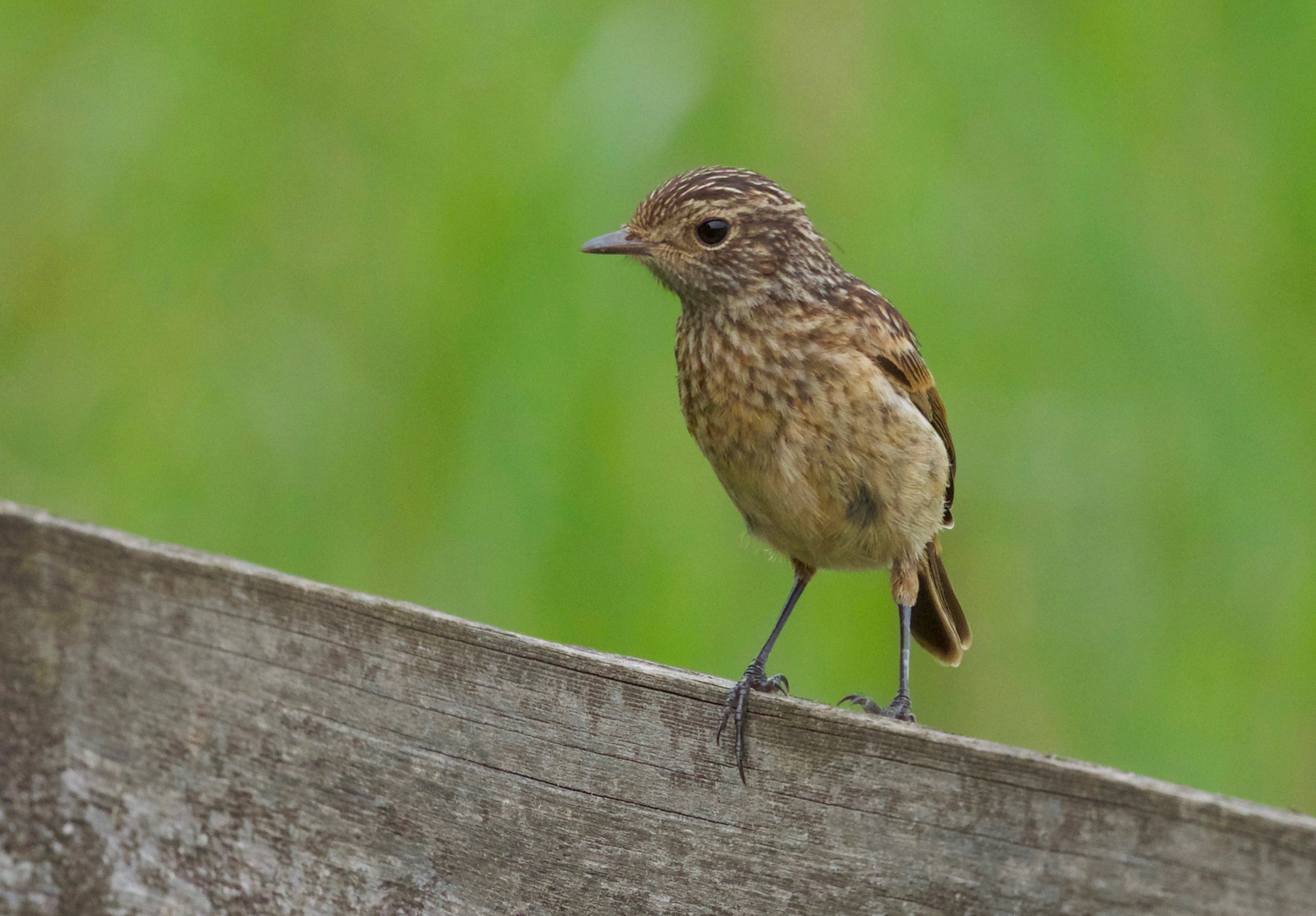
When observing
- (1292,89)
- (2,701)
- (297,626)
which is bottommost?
(2,701)

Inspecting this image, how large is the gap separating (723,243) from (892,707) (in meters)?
1.07

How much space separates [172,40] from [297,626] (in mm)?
2081

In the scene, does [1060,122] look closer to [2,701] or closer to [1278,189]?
[1278,189]

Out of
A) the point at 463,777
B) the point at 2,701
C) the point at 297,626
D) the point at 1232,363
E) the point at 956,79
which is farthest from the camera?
the point at 956,79

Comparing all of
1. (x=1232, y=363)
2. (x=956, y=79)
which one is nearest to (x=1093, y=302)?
(x=1232, y=363)

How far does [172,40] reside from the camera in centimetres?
382

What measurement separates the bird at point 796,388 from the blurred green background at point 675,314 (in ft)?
0.37

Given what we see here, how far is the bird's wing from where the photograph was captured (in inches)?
126

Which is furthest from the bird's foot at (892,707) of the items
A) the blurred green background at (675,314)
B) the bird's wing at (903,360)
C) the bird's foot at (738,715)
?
the bird's foot at (738,715)

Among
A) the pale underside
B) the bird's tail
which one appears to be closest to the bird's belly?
the pale underside

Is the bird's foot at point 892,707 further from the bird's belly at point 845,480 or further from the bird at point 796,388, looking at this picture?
the bird's belly at point 845,480

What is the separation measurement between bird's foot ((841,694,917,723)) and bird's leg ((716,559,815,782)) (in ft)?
0.46

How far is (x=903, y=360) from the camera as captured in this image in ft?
10.7

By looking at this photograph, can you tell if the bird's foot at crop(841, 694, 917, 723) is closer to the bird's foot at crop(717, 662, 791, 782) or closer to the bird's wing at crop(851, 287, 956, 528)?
the bird's wing at crop(851, 287, 956, 528)
